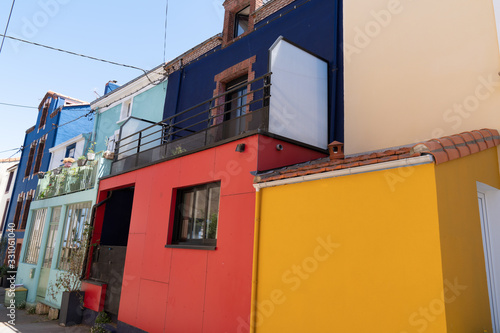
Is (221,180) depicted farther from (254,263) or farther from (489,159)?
(489,159)

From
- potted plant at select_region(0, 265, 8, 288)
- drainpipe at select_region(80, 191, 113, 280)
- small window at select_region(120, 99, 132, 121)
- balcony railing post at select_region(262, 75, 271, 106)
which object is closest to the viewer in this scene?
balcony railing post at select_region(262, 75, 271, 106)

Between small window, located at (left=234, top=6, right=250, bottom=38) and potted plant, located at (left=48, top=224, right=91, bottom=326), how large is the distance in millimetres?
7297

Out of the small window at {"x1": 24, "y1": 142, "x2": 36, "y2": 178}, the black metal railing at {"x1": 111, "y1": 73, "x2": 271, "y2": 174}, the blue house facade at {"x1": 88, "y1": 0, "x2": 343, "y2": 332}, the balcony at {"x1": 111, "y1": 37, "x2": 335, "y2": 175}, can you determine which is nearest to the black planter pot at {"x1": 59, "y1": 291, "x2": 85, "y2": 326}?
the blue house facade at {"x1": 88, "y1": 0, "x2": 343, "y2": 332}

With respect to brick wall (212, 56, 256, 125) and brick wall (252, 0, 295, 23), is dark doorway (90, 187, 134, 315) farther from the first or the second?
brick wall (252, 0, 295, 23)

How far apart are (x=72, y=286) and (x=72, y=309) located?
0.90 meters

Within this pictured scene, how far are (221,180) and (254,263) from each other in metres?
1.70

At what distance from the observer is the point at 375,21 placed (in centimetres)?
685

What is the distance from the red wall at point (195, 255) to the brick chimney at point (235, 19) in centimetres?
483

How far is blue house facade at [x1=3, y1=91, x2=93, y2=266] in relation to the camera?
65.6 feet

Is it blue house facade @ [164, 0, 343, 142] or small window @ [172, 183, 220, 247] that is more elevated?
blue house facade @ [164, 0, 343, 142]

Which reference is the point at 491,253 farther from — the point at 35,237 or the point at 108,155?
the point at 35,237

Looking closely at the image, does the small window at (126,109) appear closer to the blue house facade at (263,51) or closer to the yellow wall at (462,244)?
the blue house facade at (263,51)

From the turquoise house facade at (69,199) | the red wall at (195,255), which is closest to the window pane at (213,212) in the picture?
the red wall at (195,255)

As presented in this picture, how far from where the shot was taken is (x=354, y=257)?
386cm
